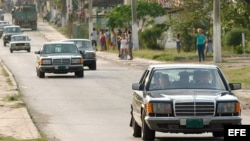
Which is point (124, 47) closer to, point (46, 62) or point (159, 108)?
point (46, 62)

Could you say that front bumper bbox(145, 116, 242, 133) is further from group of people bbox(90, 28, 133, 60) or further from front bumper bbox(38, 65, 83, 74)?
group of people bbox(90, 28, 133, 60)

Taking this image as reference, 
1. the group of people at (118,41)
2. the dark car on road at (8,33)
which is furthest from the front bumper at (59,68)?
the dark car on road at (8,33)

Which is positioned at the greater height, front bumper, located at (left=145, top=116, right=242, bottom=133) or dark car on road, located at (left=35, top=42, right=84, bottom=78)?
front bumper, located at (left=145, top=116, right=242, bottom=133)

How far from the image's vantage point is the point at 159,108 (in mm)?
17109

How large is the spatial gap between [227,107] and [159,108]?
1.18 metres

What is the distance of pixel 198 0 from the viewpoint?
210 ft

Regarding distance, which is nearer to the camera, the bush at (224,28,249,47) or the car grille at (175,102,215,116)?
the car grille at (175,102,215,116)

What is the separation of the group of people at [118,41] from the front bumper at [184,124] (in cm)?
3871

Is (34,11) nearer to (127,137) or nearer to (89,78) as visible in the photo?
(89,78)

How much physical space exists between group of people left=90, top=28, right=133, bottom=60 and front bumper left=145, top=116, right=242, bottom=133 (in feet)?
127

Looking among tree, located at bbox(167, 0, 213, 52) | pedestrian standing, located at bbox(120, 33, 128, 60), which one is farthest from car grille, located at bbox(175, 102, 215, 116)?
tree, located at bbox(167, 0, 213, 52)

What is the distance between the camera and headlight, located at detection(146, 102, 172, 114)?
17031 millimetres

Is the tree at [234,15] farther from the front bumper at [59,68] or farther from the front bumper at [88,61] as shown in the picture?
the front bumper at [59,68]

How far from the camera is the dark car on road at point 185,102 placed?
16.9 m
